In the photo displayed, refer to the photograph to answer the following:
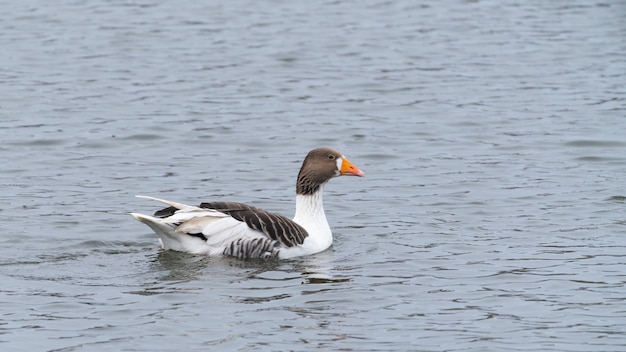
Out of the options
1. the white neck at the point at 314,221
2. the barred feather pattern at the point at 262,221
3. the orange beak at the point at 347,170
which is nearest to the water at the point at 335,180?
the white neck at the point at 314,221

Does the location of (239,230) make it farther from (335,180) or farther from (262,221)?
(335,180)

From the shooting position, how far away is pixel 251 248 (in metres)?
14.1

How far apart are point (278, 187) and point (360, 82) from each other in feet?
24.5

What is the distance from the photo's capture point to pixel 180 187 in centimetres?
1734

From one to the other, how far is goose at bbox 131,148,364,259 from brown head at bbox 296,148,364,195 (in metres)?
0.01

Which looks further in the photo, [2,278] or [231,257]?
[231,257]

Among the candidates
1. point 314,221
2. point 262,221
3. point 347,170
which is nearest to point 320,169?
point 347,170

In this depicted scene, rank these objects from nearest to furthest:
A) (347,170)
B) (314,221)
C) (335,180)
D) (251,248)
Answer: (251,248) < (314,221) < (347,170) < (335,180)

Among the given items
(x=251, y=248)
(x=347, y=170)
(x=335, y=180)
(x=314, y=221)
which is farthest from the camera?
(x=335, y=180)

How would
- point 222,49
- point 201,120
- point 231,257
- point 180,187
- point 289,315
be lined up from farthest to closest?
point 222,49 → point 201,120 → point 180,187 → point 231,257 → point 289,315

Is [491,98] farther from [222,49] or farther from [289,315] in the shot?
[289,315]

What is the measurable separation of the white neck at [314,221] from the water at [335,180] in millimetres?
188

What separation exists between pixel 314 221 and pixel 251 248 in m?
0.90

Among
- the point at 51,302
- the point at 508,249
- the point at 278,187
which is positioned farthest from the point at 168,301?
the point at 278,187
